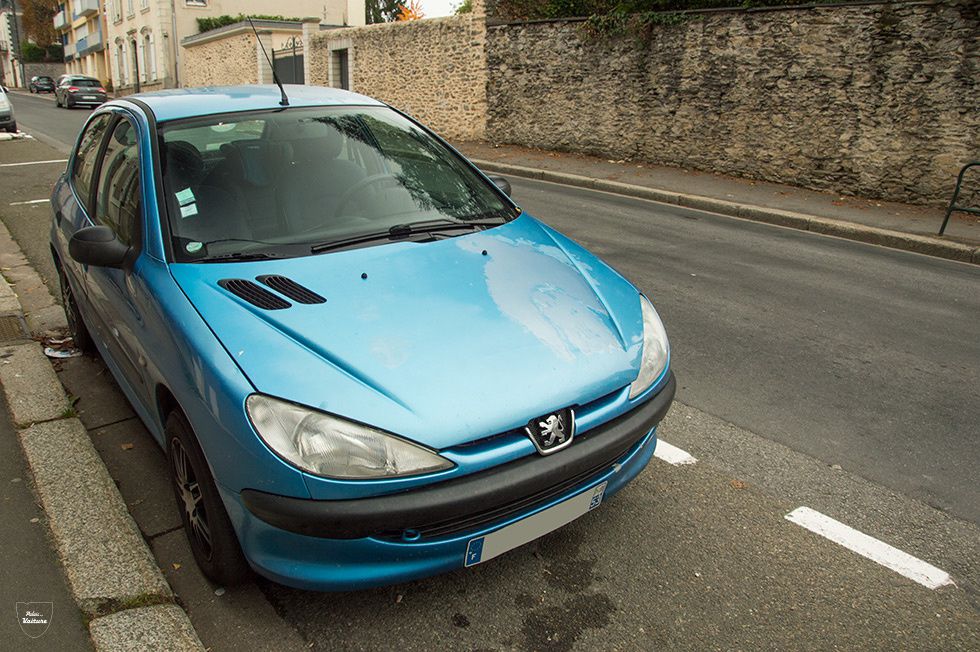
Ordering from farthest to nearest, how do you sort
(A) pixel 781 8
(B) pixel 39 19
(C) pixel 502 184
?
(B) pixel 39 19 → (A) pixel 781 8 → (C) pixel 502 184

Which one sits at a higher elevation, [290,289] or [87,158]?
[87,158]

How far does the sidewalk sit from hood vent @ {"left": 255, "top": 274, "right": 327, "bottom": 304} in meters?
8.45

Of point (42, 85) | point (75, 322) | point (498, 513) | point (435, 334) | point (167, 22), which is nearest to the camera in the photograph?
point (498, 513)

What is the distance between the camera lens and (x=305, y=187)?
3279 mm

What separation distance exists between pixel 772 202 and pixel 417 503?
1011 cm

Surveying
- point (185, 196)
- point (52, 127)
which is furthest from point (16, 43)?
point (185, 196)

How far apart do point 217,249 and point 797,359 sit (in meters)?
3.71

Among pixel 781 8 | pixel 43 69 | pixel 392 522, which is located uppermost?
pixel 43 69

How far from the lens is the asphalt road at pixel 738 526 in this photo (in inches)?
95.7

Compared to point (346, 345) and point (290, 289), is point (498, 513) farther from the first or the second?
point (290, 289)

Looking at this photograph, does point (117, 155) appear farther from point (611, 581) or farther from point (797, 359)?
point (797, 359)

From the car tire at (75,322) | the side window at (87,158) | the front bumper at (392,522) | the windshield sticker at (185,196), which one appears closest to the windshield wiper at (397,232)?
the windshield sticker at (185,196)

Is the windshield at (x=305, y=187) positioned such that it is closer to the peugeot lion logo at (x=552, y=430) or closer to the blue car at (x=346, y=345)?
the blue car at (x=346, y=345)

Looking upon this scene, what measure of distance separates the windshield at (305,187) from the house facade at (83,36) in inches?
2415
